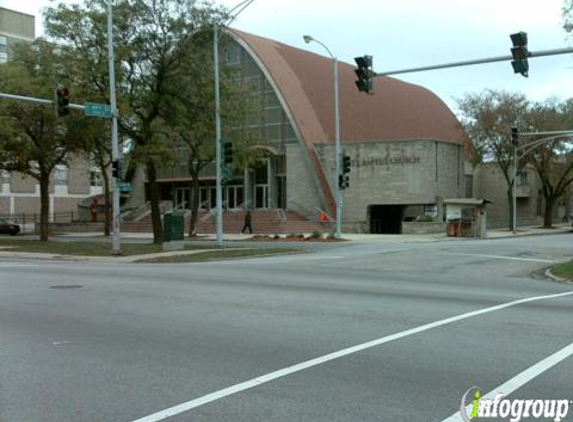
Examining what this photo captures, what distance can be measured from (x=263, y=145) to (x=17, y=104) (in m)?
25.1

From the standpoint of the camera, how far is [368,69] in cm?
A: 2123

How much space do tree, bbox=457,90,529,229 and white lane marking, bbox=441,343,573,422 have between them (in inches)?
1721

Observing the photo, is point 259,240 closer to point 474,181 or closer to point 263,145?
point 263,145

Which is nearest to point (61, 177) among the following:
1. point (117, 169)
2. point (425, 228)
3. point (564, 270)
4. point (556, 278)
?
point (425, 228)

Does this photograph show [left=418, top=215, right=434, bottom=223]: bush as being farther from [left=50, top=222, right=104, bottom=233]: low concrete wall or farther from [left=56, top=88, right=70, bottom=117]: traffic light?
[left=56, top=88, right=70, bottom=117]: traffic light

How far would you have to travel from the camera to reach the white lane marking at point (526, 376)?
5.44m

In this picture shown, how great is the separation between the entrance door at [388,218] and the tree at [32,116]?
27305 millimetres

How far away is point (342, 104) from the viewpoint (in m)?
58.6

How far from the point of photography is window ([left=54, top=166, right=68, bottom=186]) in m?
74.5

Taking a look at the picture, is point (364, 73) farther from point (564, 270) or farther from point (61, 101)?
point (61, 101)

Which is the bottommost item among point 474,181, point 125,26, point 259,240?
point 259,240

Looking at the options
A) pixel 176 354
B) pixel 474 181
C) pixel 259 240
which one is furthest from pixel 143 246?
pixel 474 181

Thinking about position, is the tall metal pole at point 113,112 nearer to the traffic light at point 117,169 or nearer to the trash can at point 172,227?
the traffic light at point 117,169

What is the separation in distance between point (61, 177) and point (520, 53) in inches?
2635
